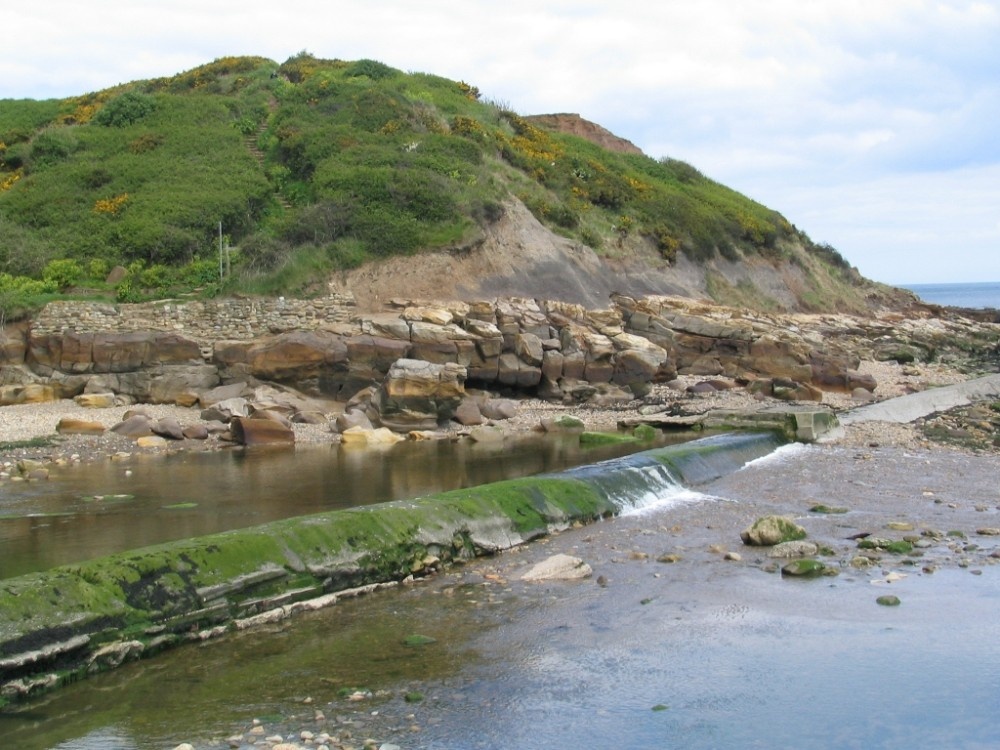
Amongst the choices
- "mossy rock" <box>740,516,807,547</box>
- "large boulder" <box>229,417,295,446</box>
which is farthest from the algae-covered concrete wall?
"large boulder" <box>229,417,295,446</box>

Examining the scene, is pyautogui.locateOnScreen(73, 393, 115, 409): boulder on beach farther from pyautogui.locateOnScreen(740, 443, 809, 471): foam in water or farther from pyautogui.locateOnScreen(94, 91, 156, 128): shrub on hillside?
pyautogui.locateOnScreen(94, 91, 156, 128): shrub on hillside

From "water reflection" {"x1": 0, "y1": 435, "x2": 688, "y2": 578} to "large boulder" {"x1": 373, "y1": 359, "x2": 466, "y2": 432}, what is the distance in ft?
5.31

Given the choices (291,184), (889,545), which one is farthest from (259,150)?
(889,545)

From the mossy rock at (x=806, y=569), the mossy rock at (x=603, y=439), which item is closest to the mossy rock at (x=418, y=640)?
the mossy rock at (x=806, y=569)

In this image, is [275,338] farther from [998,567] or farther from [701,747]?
[701,747]

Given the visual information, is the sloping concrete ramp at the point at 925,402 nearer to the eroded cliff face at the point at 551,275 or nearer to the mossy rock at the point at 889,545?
the eroded cliff face at the point at 551,275

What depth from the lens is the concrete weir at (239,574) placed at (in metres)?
8.50

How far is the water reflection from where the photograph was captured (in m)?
13.2

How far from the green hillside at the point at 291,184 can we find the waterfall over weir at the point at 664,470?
1602cm

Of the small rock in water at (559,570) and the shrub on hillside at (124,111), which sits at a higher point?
the shrub on hillside at (124,111)

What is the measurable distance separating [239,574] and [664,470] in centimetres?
964

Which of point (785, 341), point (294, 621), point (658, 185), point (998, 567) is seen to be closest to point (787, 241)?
point (658, 185)

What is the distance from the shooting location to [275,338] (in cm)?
2788

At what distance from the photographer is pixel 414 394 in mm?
24750
